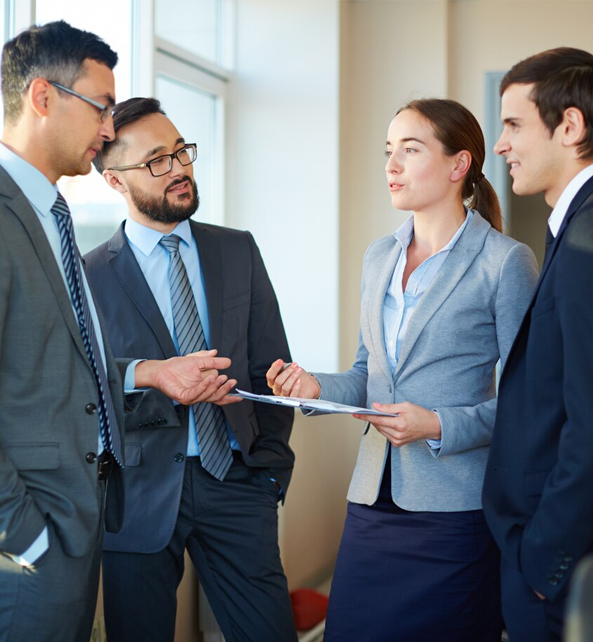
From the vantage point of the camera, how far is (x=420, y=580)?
209 centimetres

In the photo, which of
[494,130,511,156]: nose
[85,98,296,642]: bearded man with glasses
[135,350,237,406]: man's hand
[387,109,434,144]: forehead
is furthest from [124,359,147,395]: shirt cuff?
[494,130,511,156]: nose

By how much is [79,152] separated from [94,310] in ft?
1.22

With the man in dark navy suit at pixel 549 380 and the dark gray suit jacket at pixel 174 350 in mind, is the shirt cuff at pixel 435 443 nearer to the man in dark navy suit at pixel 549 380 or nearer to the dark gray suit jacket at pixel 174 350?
Result: the man in dark navy suit at pixel 549 380

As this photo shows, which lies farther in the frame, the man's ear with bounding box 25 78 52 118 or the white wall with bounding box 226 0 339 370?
the white wall with bounding box 226 0 339 370

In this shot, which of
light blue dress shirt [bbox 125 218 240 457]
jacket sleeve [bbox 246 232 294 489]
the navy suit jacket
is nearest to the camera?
the navy suit jacket

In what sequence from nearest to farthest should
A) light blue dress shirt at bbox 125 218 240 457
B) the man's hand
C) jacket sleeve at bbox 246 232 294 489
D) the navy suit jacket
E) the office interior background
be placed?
the navy suit jacket, the man's hand, light blue dress shirt at bbox 125 218 240 457, jacket sleeve at bbox 246 232 294 489, the office interior background

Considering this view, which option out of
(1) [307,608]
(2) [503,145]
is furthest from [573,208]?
(1) [307,608]

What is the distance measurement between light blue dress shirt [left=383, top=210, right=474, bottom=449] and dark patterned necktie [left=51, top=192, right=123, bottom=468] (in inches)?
30.2

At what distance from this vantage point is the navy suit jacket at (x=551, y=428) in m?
1.49

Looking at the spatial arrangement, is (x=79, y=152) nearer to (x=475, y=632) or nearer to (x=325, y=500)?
(x=475, y=632)

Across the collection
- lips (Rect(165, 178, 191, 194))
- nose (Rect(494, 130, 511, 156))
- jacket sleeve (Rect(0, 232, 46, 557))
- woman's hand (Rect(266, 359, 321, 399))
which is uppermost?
nose (Rect(494, 130, 511, 156))

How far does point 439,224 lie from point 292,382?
1.93 feet

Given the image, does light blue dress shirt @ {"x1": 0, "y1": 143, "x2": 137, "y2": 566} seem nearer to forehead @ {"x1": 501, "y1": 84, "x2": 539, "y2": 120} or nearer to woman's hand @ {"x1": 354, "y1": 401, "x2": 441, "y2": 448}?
woman's hand @ {"x1": 354, "y1": 401, "x2": 441, "y2": 448}

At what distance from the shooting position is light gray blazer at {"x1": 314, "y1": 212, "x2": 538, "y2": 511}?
2.07 metres
